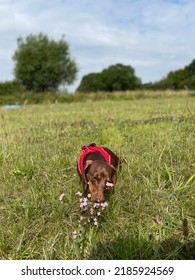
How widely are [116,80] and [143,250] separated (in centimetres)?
6706

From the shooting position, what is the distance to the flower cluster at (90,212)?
90.0 inches

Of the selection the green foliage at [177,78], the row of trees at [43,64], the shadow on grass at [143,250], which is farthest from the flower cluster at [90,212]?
the green foliage at [177,78]

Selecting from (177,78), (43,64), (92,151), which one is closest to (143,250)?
(92,151)

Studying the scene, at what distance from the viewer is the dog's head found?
8.11 feet

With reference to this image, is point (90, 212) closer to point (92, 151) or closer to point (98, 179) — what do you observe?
point (98, 179)

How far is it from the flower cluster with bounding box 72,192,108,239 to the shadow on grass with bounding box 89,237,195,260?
0.21 m

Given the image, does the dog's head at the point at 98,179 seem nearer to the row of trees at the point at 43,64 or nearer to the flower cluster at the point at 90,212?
the flower cluster at the point at 90,212

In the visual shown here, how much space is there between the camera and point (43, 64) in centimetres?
3934

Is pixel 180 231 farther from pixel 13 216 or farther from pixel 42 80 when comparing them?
pixel 42 80

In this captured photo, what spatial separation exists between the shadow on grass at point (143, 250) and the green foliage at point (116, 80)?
2548 inches

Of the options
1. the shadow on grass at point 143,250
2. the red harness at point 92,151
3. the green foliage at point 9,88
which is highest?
the green foliage at point 9,88

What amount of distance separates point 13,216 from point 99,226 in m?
0.86

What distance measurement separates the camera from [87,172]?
8.91 feet
